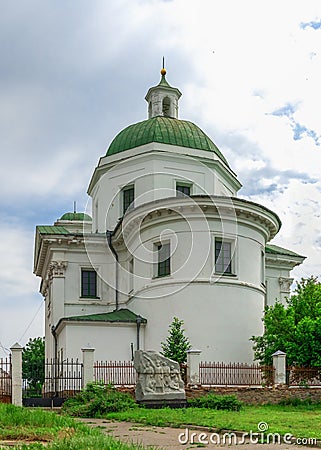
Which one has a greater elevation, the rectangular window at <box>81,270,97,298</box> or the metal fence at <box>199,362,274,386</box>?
the rectangular window at <box>81,270,97,298</box>

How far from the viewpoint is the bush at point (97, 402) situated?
18766 mm

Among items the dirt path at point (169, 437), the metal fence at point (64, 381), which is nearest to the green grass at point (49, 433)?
the dirt path at point (169, 437)

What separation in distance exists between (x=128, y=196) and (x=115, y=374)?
12.3 metres

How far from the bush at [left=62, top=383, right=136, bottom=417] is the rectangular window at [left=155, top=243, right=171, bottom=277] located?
27.1 feet

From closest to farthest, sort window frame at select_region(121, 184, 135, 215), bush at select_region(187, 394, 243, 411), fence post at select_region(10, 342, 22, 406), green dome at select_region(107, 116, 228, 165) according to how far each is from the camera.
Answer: bush at select_region(187, 394, 243, 411)
fence post at select_region(10, 342, 22, 406)
window frame at select_region(121, 184, 135, 215)
green dome at select_region(107, 116, 228, 165)

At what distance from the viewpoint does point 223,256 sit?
97.5ft

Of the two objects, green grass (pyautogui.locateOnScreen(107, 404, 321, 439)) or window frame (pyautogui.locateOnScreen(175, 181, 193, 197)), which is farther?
window frame (pyautogui.locateOnScreen(175, 181, 193, 197))

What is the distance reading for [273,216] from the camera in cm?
3152

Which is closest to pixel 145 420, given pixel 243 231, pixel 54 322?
pixel 243 231

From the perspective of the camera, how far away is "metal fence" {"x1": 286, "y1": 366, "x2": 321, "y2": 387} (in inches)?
992

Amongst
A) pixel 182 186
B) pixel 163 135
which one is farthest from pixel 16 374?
pixel 163 135

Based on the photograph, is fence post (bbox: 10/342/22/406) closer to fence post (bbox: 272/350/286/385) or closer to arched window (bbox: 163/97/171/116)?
fence post (bbox: 272/350/286/385)

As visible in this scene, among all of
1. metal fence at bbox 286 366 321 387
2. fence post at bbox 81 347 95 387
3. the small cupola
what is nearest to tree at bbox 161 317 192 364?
fence post at bbox 81 347 95 387

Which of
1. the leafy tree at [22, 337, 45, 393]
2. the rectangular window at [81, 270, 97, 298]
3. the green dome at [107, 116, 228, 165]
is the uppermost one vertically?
the green dome at [107, 116, 228, 165]
